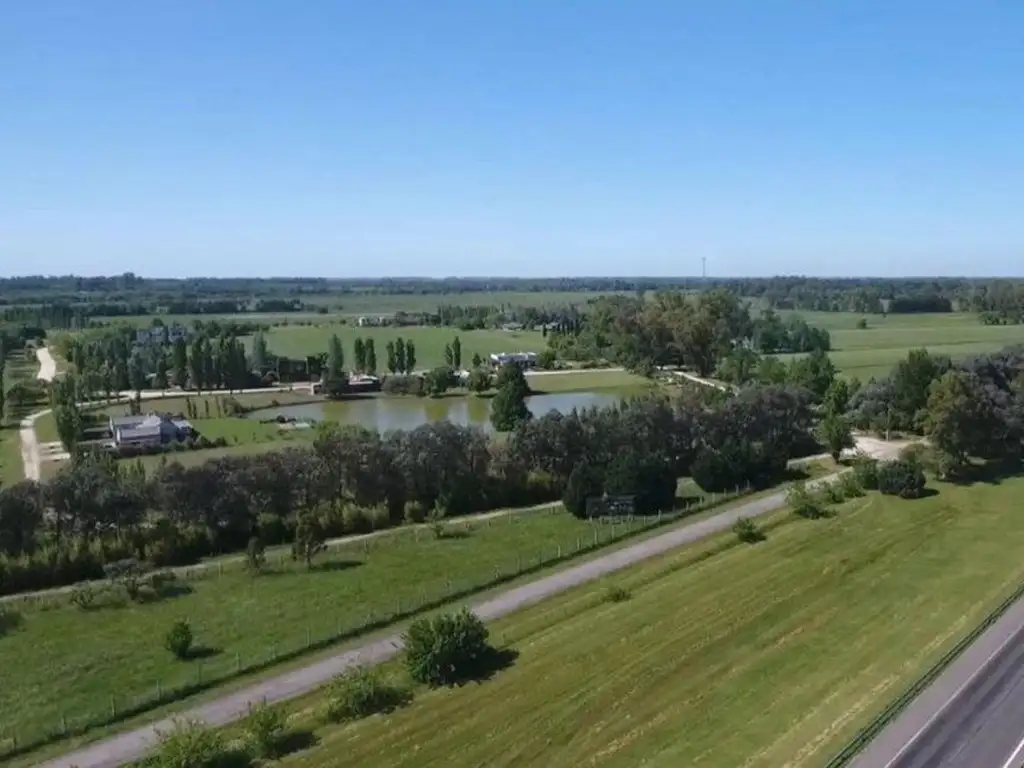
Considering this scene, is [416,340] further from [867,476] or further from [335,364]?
[867,476]

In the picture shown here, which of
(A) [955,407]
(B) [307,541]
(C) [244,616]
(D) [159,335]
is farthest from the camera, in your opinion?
(D) [159,335]

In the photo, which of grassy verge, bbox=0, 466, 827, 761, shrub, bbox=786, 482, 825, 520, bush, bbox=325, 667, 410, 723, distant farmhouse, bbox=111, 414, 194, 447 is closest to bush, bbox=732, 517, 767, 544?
shrub, bbox=786, 482, 825, 520

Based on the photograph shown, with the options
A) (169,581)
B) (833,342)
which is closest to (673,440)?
(169,581)

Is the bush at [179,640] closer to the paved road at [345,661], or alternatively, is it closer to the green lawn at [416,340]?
the paved road at [345,661]

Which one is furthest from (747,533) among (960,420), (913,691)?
(960,420)

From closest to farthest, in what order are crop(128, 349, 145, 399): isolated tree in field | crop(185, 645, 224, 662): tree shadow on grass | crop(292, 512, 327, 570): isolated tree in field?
crop(185, 645, 224, 662): tree shadow on grass < crop(292, 512, 327, 570): isolated tree in field < crop(128, 349, 145, 399): isolated tree in field

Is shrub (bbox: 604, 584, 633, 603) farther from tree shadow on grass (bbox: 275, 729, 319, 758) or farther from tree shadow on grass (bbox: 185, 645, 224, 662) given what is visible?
tree shadow on grass (bbox: 185, 645, 224, 662)
